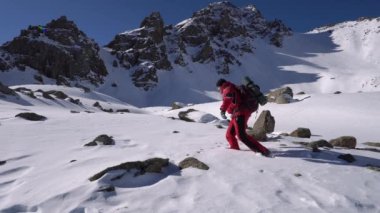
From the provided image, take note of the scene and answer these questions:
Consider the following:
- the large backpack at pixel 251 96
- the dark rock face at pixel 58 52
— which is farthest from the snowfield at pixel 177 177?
the dark rock face at pixel 58 52

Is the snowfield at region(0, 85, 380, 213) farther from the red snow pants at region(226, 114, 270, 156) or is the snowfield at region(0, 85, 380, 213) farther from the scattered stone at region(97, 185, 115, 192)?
the red snow pants at region(226, 114, 270, 156)

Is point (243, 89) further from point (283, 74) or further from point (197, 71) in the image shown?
point (283, 74)

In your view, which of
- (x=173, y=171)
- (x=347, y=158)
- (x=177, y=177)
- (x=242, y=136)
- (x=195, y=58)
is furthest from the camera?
(x=195, y=58)

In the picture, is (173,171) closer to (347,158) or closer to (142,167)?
(142,167)

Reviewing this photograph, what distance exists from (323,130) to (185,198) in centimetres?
1385

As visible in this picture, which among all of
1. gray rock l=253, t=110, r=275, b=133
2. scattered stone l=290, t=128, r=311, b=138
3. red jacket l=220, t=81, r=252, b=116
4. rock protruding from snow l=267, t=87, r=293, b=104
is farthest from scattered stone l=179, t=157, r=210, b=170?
rock protruding from snow l=267, t=87, r=293, b=104

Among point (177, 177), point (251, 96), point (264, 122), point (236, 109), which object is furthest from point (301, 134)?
point (177, 177)

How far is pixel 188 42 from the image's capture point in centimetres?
11606

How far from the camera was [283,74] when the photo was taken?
113 meters

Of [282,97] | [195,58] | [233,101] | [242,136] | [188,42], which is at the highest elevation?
[188,42]

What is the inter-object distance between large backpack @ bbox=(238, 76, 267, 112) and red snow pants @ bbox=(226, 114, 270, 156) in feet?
1.02

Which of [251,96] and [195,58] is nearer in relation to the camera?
[251,96]

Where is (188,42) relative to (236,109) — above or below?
above

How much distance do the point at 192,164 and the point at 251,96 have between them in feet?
8.40
